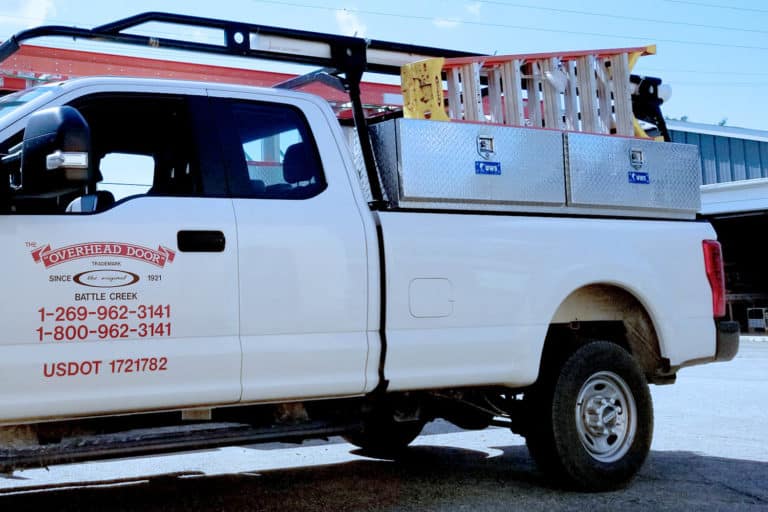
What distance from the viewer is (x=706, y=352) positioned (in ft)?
21.0

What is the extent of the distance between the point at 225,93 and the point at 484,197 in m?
1.61

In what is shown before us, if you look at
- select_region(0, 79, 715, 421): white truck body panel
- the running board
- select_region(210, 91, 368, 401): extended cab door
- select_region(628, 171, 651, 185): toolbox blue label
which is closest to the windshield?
select_region(0, 79, 715, 421): white truck body panel

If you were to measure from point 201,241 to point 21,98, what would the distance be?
1.13 m

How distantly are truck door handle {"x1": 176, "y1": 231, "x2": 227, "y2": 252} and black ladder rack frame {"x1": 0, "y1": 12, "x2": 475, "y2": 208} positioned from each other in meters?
1.07

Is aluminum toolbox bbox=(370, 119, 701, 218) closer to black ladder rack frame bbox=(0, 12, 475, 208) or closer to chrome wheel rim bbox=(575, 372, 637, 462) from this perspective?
black ladder rack frame bbox=(0, 12, 475, 208)

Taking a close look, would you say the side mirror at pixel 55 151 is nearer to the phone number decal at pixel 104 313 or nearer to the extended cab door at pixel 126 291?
the extended cab door at pixel 126 291

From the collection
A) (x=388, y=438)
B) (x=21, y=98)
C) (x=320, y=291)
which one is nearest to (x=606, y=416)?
(x=388, y=438)

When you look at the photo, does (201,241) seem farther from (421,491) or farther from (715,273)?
(715,273)

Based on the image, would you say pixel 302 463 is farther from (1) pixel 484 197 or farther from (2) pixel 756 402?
(2) pixel 756 402

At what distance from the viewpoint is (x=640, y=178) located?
20.7 ft

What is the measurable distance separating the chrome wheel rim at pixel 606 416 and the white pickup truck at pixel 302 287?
0.04 feet

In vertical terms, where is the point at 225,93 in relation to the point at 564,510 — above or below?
above

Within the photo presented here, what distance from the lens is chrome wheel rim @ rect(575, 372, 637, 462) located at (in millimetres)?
5914

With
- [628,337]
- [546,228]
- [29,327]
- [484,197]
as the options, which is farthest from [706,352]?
[29,327]
